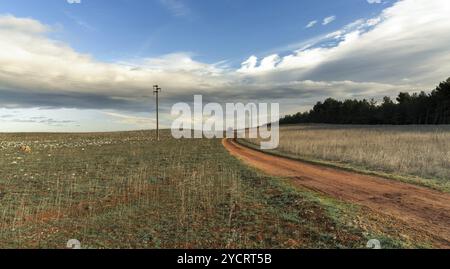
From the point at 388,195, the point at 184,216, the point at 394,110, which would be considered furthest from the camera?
the point at 394,110

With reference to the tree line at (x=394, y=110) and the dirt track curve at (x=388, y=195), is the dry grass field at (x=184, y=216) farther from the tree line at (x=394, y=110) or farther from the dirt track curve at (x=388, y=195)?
the tree line at (x=394, y=110)

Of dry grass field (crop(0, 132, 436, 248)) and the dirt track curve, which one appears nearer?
dry grass field (crop(0, 132, 436, 248))

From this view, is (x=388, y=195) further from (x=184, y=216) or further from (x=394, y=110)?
(x=394, y=110)

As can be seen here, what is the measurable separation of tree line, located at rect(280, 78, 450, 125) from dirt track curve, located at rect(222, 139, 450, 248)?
227 feet

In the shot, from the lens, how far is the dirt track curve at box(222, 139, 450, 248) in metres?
8.33

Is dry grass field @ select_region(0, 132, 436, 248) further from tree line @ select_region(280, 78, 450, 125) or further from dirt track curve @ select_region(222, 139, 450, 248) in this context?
tree line @ select_region(280, 78, 450, 125)

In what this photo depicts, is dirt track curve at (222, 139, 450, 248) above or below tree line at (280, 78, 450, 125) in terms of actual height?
below

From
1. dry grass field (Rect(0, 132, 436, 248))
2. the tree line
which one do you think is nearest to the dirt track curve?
dry grass field (Rect(0, 132, 436, 248))

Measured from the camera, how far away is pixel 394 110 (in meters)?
89.4

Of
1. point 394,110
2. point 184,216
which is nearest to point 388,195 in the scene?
point 184,216

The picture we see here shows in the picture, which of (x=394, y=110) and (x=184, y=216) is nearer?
(x=184, y=216)

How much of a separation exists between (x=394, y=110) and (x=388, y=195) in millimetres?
88078

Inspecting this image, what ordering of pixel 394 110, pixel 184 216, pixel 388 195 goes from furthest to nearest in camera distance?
1. pixel 394 110
2. pixel 388 195
3. pixel 184 216
